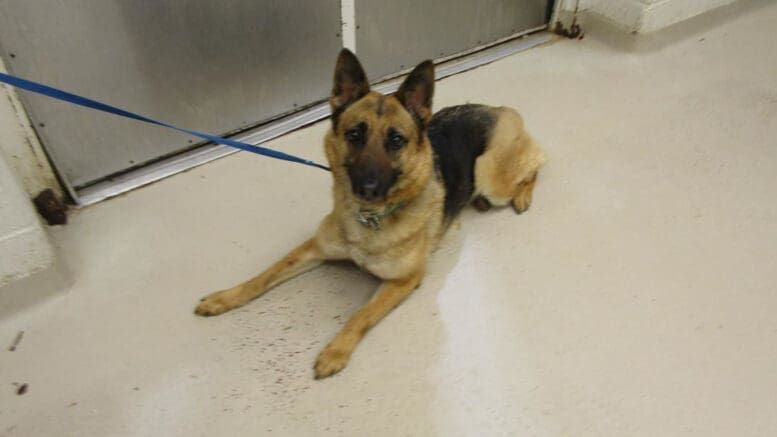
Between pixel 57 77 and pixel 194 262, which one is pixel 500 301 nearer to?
pixel 194 262

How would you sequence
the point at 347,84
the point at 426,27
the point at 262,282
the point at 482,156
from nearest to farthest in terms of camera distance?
the point at 347,84
the point at 262,282
the point at 482,156
the point at 426,27

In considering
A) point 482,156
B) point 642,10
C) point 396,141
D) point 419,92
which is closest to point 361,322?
point 396,141

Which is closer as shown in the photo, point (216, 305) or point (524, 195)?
point (216, 305)

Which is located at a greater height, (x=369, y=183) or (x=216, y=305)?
(x=369, y=183)

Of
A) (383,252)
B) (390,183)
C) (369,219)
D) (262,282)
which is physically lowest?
(262,282)

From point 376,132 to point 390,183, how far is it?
Answer: 0.16 meters

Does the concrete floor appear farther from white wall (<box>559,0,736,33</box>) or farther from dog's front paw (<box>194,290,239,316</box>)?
white wall (<box>559,0,736,33</box>)

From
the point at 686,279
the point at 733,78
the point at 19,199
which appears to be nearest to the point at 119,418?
the point at 19,199

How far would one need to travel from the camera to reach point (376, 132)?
5.54ft

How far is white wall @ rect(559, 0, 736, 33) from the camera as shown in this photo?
3492 mm

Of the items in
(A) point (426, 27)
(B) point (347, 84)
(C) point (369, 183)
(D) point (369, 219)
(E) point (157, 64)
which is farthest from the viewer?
(A) point (426, 27)

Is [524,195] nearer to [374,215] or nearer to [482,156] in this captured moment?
[482,156]

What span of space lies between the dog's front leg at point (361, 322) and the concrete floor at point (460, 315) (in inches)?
1.9

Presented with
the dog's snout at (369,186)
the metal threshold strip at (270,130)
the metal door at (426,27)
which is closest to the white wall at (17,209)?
the metal threshold strip at (270,130)
